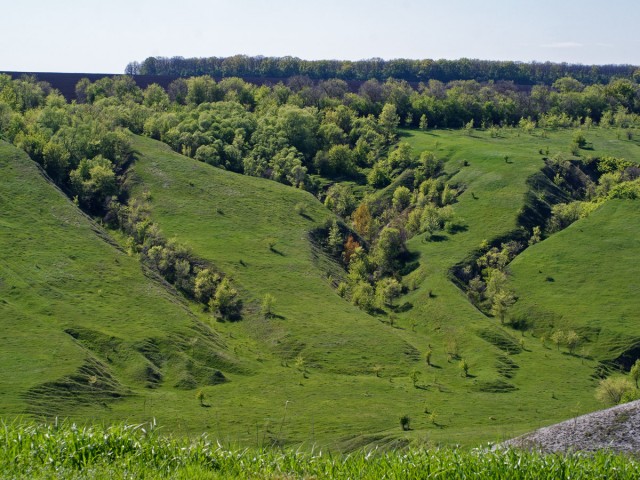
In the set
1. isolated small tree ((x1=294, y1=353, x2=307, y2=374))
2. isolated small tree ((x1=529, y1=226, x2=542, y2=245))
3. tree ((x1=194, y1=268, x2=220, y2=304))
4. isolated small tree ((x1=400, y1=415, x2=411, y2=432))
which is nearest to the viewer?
isolated small tree ((x1=400, y1=415, x2=411, y2=432))

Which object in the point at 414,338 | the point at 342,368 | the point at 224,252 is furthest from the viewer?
the point at 224,252

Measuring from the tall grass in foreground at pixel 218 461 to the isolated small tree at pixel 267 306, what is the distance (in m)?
118

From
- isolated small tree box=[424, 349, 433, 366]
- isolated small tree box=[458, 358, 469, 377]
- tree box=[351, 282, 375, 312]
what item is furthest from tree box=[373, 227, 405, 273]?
isolated small tree box=[458, 358, 469, 377]

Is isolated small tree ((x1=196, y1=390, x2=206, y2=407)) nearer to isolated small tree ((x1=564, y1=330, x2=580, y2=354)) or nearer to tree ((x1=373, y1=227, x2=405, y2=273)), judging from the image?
isolated small tree ((x1=564, y1=330, x2=580, y2=354))

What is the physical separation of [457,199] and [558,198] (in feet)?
78.1

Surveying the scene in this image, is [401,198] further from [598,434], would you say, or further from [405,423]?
[598,434]

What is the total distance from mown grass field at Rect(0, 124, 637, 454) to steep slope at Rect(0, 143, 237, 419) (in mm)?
335

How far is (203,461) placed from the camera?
1552 cm

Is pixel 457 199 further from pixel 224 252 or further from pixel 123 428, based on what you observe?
pixel 123 428

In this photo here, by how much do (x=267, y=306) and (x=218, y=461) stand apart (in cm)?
11917

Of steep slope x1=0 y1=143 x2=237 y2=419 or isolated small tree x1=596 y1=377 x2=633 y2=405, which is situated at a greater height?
steep slope x1=0 y1=143 x2=237 y2=419

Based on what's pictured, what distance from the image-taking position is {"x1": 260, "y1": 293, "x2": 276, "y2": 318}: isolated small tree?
5271 inches

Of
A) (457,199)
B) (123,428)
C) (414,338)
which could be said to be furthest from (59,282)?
(123,428)

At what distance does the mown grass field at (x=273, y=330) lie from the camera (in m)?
A: 95.3
